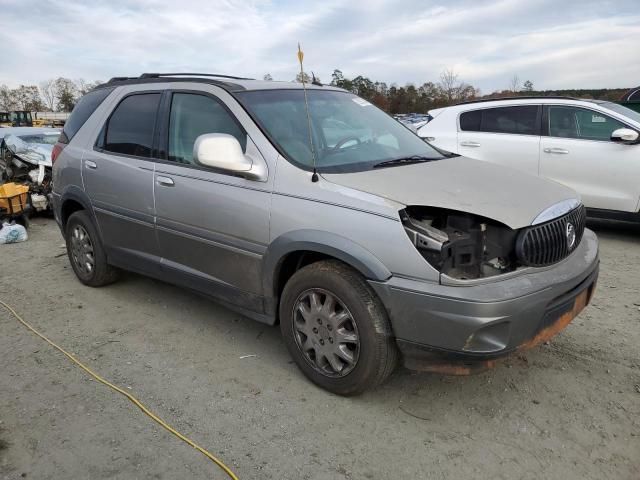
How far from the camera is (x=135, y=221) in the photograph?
4.10m

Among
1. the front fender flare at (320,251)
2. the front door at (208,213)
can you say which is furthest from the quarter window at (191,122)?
the front fender flare at (320,251)

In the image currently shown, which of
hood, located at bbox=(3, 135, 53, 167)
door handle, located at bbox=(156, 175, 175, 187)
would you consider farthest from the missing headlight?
hood, located at bbox=(3, 135, 53, 167)

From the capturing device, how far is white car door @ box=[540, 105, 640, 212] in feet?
20.2

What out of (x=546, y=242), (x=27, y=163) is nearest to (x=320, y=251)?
(x=546, y=242)

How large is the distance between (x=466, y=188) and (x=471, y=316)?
0.81 meters

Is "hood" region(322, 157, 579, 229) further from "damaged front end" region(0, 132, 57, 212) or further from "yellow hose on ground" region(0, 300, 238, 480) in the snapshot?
"damaged front end" region(0, 132, 57, 212)

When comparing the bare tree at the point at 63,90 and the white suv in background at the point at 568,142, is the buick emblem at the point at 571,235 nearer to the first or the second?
the white suv in background at the point at 568,142

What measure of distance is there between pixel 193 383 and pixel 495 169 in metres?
2.42

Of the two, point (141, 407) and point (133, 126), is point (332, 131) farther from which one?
point (141, 407)

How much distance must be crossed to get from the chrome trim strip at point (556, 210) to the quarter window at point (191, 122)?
1.92 m

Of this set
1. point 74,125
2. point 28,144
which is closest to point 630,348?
point 74,125

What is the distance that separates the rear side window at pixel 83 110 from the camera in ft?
15.5

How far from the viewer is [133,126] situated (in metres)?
4.23

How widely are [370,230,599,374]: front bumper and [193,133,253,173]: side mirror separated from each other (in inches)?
43.7
